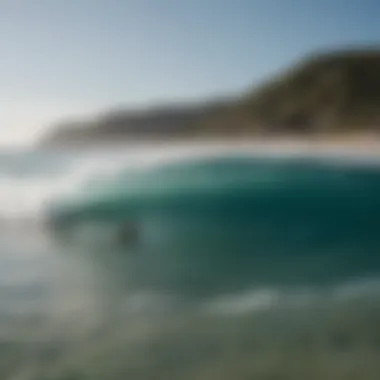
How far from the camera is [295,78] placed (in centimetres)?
144

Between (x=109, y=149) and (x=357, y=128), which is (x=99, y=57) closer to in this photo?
(x=109, y=149)

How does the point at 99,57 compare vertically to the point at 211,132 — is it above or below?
above

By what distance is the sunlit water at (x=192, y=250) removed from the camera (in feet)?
4.60

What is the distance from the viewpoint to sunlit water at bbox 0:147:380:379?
1.40 metres

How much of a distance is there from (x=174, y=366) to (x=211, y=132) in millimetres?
536

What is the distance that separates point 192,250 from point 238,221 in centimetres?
12

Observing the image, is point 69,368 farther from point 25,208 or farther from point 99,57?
point 99,57

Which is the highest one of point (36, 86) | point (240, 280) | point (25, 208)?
point (36, 86)

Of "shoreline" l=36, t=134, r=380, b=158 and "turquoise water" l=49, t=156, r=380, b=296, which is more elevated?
"shoreline" l=36, t=134, r=380, b=158

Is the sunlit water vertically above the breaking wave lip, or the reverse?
the breaking wave lip

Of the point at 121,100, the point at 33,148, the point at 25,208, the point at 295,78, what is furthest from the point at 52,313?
the point at 295,78

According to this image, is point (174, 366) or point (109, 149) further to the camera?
point (109, 149)

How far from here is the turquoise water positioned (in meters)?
1.41

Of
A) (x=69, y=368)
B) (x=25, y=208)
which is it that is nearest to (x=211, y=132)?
(x=25, y=208)
